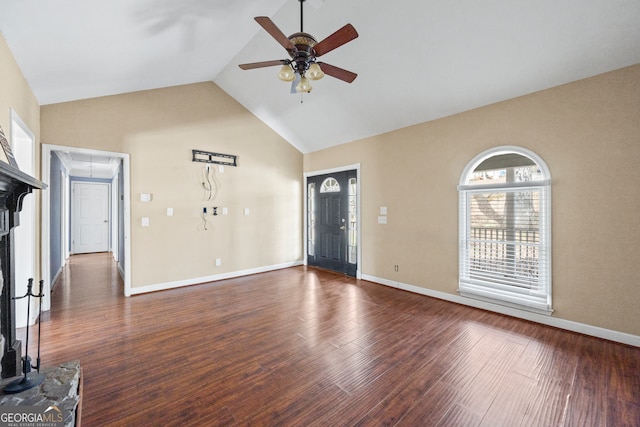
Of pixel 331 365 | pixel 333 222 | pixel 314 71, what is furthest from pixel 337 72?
pixel 333 222

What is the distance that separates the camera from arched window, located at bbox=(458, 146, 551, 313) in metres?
3.13

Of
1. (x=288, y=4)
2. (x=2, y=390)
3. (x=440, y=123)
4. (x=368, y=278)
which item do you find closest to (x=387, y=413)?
(x=2, y=390)

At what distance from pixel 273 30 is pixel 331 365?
2786mm

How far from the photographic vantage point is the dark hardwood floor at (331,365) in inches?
68.9

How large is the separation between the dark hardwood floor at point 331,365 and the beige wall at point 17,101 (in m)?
1.74

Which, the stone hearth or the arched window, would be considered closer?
the stone hearth

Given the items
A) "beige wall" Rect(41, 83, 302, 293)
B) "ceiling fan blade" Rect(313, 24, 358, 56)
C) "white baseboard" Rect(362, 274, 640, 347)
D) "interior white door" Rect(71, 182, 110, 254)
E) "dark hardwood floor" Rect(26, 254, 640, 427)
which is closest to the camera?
"dark hardwood floor" Rect(26, 254, 640, 427)

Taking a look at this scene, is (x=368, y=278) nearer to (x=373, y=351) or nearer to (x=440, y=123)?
(x=373, y=351)

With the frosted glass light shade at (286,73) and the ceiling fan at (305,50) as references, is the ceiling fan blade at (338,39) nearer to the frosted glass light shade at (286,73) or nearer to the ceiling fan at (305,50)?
the ceiling fan at (305,50)

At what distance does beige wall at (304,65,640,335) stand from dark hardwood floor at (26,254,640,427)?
0.45 metres

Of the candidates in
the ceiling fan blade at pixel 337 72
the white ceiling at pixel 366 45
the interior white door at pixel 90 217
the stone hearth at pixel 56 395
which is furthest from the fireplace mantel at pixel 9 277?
the interior white door at pixel 90 217

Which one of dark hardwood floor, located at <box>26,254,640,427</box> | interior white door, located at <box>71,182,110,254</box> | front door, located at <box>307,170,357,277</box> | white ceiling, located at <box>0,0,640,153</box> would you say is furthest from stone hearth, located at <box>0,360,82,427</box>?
interior white door, located at <box>71,182,110,254</box>

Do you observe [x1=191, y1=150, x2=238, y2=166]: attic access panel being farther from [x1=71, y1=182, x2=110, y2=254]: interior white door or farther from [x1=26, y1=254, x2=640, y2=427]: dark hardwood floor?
[x1=71, y1=182, x2=110, y2=254]: interior white door

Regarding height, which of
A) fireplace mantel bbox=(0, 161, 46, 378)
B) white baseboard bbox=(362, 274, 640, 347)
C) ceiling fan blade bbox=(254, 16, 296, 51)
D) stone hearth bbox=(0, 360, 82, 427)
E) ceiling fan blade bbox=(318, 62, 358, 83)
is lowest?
white baseboard bbox=(362, 274, 640, 347)
